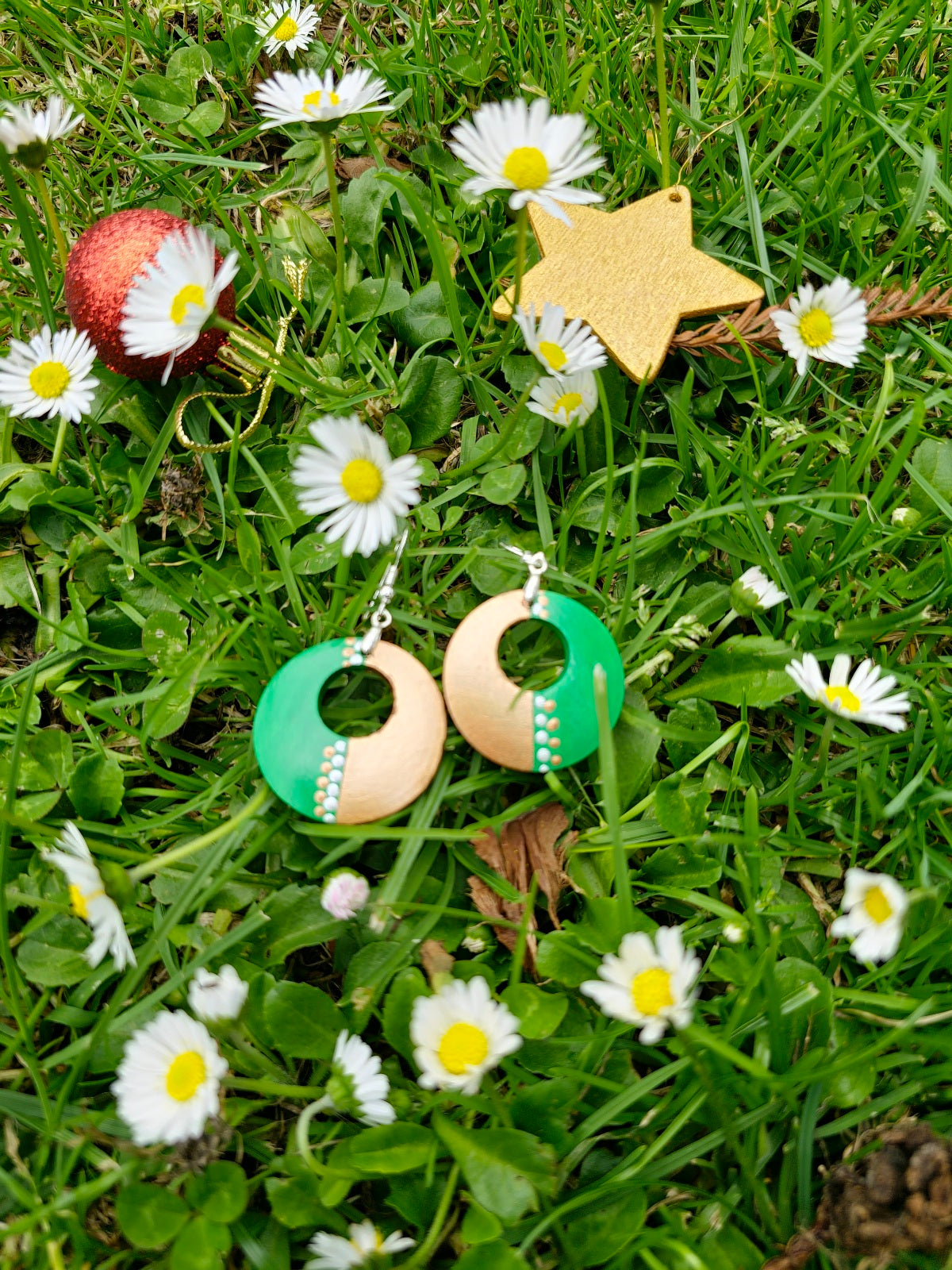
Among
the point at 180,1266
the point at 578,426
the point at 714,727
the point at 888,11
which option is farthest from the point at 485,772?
the point at 888,11

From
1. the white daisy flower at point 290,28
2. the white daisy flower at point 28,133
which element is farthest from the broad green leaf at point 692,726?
the white daisy flower at point 290,28

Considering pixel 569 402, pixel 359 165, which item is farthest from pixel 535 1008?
pixel 359 165

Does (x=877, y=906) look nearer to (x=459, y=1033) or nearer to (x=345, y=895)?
(x=459, y=1033)

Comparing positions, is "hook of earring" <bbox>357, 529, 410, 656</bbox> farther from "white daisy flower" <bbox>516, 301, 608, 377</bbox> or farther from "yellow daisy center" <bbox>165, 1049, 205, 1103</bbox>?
"yellow daisy center" <bbox>165, 1049, 205, 1103</bbox>

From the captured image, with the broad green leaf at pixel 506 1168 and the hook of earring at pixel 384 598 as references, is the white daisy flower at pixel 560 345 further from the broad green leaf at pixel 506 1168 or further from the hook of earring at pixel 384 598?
the broad green leaf at pixel 506 1168

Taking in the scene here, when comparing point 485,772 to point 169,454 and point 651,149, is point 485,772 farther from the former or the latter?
point 651,149
